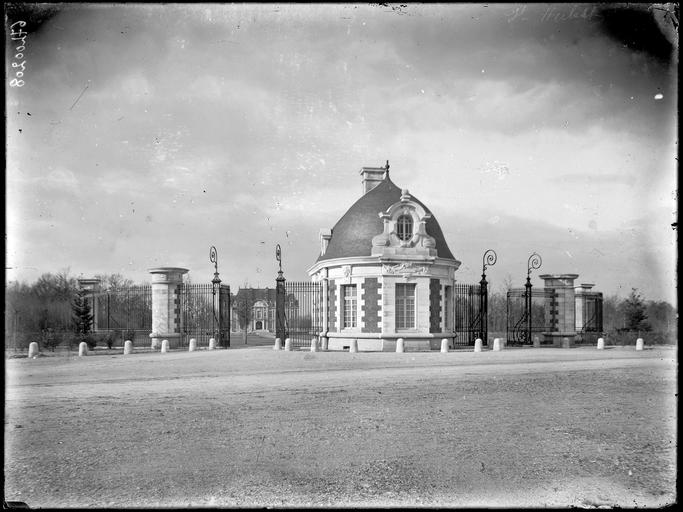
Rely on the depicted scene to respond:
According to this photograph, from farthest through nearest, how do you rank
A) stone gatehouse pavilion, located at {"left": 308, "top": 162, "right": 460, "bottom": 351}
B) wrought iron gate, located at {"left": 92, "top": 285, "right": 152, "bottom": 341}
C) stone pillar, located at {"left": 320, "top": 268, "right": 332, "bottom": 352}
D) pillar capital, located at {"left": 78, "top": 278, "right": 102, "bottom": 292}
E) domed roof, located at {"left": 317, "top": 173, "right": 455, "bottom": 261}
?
pillar capital, located at {"left": 78, "top": 278, "right": 102, "bottom": 292} < stone pillar, located at {"left": 320, "top": 268, "right": 332, "bottom": 352} < wrought iron gate, located at {"left": 92, "top": 285, "right": 152, "bottom": 341} < domed roof, located at {"left": 317, "top": 173, "right": 455, "bottom": 261} < stone gatehouse pavilion, located at {"left": 308, "top": 162, "right": 460, "bottom": 351}

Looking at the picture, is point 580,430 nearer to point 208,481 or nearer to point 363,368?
point 208,481

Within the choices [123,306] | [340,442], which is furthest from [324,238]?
[340,442]

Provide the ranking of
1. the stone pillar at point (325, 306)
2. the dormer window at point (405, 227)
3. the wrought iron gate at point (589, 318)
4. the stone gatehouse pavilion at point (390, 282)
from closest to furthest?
1. the stone gatehouse pavilion at point (390, 282)
2. the dormer window at point (405, 227)
3. the stone pillar at point (325, 306)
4. the wrought iron gate at point (589, 318)

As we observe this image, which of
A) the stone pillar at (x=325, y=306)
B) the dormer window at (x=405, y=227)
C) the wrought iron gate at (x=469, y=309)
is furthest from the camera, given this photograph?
the wrought iron gate at (x=469, y=309)

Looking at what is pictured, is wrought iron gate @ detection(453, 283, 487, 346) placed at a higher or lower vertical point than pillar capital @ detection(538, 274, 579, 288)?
lower

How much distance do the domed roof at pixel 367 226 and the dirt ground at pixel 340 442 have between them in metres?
12.5

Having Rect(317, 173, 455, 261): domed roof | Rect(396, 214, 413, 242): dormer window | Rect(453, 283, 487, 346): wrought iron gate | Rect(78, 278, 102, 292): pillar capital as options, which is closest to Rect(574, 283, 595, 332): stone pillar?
Rect(453, 283, 487, 346): wrought iron gate

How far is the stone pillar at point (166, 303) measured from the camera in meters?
23.3

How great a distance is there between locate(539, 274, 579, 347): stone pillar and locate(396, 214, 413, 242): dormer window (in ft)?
35.9

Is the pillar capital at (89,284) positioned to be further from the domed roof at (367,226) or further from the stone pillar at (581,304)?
the stone pillar at (581,304)

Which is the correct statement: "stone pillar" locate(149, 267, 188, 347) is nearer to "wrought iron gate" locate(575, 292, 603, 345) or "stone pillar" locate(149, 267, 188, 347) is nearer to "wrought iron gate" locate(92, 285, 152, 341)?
"wrought iron gate" locate(92, 285, 152, 341)

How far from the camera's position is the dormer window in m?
23.7

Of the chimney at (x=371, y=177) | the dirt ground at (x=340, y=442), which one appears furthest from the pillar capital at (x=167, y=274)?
the dirt ground at (x=340, y=442)

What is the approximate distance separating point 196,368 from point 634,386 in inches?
419
